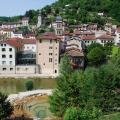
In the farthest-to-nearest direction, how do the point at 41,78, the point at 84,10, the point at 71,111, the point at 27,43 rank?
the point at 84,10
the point at 27,43
the point at 41,78
the point at 71,111

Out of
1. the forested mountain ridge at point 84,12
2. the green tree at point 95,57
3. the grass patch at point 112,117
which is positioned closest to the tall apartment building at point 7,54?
the green tree at point 95,57

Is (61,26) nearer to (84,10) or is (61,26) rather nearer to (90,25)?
(90,25)

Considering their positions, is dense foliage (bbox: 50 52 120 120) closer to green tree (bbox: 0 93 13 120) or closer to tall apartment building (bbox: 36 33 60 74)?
green tree (bbox: 0 93 13 120)

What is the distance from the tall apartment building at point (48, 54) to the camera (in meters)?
42.5

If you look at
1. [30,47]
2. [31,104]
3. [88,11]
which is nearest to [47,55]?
[30,47]

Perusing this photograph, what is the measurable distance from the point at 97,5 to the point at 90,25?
2047 cm

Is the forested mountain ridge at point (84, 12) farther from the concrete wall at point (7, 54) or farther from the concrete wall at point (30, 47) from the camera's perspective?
the concrete wall at point (7, 54)

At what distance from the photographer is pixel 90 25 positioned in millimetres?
72125

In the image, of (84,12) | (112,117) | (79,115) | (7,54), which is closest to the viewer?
(79,115)

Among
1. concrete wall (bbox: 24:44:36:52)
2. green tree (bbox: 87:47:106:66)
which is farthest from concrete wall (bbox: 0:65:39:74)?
concrete wall (bbox: 24:44:36:52)

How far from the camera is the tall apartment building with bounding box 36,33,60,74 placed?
42531mm

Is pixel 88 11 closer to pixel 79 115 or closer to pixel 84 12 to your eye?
pixel 84 12

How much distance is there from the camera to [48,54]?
42.9 meters

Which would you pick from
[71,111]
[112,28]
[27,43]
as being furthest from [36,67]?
[112,28]
